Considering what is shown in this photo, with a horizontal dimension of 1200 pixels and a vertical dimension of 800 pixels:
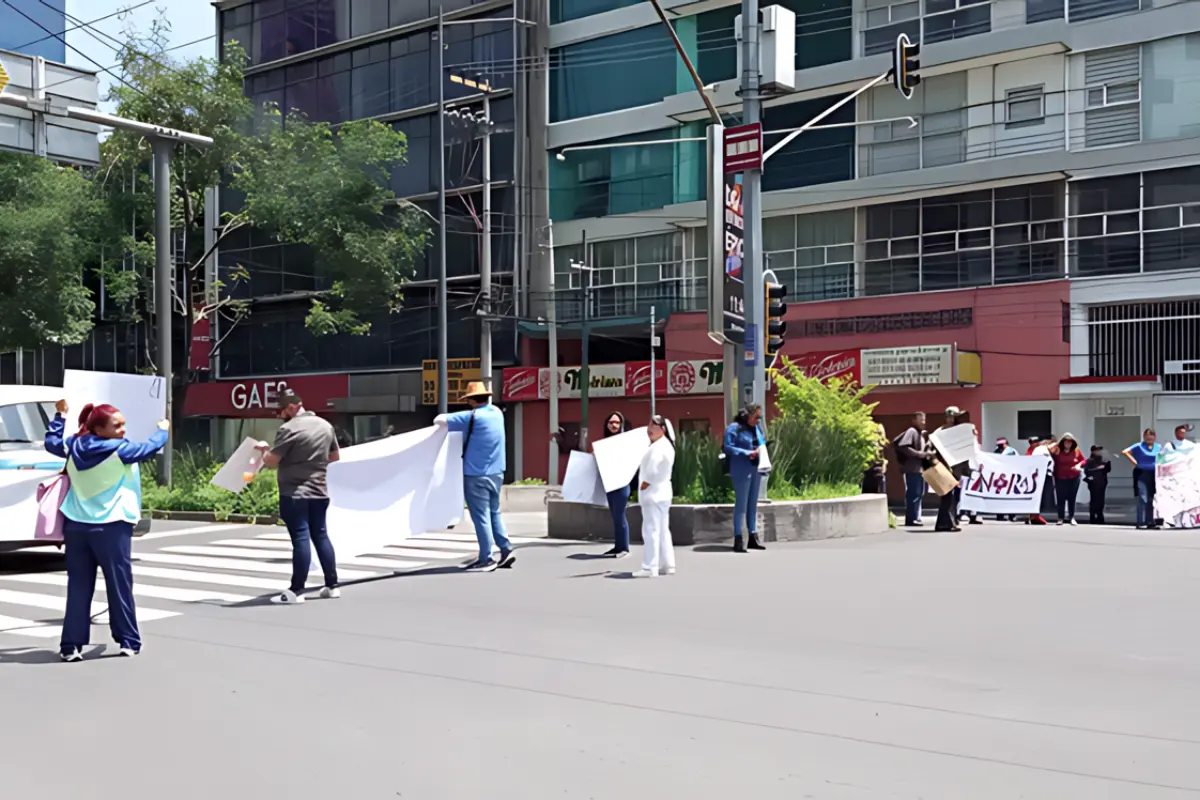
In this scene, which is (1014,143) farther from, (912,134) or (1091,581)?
(1091,581)

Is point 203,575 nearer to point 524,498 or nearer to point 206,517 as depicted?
point 206,517

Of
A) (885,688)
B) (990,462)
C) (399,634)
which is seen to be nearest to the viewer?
(885,688)

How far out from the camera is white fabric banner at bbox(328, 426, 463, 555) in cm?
1308

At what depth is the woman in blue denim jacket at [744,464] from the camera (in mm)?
15477

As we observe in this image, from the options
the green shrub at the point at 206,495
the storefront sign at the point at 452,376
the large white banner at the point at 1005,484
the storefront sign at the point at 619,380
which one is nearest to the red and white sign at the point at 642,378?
the storefront sign at the point at 619,380

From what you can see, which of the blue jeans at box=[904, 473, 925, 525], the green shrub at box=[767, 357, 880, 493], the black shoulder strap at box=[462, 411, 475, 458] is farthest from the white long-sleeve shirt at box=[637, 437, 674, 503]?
the blue jeans at box=[904, 473, 925, 525]

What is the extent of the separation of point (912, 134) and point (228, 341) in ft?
95.7

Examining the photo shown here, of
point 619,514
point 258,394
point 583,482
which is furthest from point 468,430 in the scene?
point 258,394

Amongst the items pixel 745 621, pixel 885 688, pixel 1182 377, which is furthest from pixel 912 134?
pixel 885 688

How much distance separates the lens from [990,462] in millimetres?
23391

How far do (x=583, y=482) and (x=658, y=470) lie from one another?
2.85 metres

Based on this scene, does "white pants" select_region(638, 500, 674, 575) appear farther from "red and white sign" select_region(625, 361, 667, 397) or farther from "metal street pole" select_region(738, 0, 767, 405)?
"red and white sign" select_region(625, 361, 667, 397)

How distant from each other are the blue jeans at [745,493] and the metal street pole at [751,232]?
3122mm

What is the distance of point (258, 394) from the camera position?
5006 centimetres
